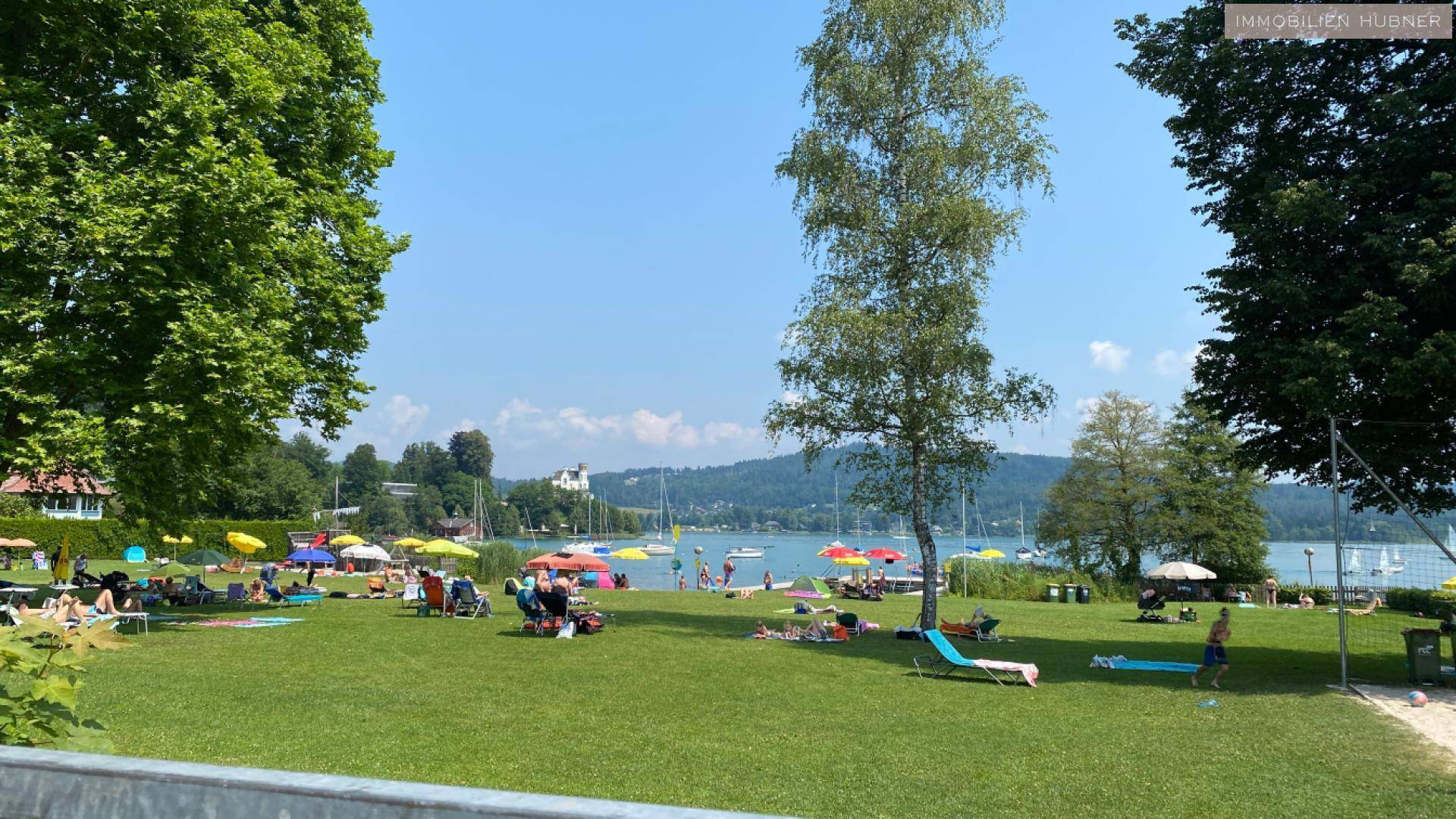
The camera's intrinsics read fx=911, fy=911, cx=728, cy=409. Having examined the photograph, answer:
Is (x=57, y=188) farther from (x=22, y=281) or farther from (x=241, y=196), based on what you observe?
(x=241, y=196)

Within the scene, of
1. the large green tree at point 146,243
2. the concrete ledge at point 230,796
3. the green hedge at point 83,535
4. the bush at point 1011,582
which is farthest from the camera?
the green hedge at point 83,535

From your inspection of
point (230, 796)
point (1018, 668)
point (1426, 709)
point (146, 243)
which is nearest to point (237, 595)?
point (146, 243)

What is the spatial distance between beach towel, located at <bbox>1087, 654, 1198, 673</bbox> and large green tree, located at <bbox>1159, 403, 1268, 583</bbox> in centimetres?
2908

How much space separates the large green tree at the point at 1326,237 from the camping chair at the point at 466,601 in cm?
1787

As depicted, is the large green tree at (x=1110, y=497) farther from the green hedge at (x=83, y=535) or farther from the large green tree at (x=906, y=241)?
the green hedge at (x=83, y=535)

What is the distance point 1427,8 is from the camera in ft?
47.8

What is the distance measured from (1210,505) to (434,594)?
36801mm

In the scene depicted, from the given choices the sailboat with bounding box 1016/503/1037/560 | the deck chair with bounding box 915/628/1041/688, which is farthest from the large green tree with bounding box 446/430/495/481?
the deck chair with bounding box 915/628/1041/688

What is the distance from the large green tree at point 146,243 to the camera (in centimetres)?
1479

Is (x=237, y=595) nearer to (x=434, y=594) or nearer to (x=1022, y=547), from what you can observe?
(x=434, y=594)

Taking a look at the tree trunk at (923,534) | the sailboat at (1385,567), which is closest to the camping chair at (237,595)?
Result: the tree trunk at (923,534)

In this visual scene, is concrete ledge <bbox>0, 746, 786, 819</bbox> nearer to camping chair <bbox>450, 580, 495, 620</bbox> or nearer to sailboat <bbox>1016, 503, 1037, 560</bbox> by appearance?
camping chair <bbox>450, 580, 495, 620</bbox>

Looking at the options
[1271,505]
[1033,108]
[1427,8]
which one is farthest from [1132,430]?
[1427,8]

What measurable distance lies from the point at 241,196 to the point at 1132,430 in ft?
143
